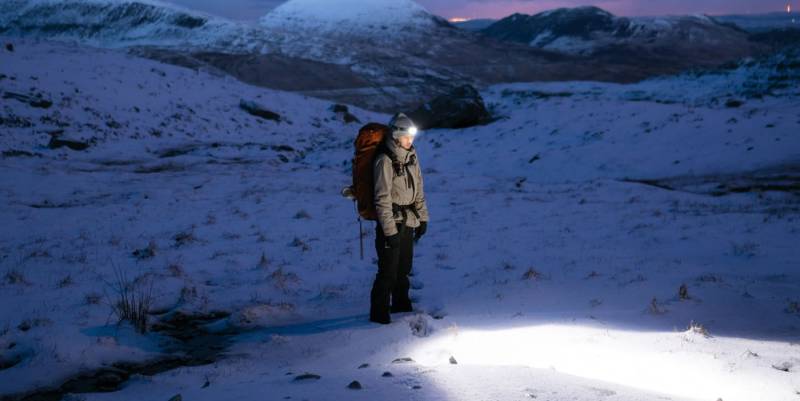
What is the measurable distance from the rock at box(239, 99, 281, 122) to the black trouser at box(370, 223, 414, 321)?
A: 103 ft

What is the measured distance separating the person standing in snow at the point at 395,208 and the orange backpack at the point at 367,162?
0.08 meters

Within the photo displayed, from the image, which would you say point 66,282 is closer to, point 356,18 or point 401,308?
point 401,308

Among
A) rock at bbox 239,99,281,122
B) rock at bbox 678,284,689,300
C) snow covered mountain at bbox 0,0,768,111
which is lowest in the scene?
rock at bbox 678,284,689,300

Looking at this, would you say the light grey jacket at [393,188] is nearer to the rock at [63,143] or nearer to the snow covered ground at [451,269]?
the snow covered ground at [451,269]

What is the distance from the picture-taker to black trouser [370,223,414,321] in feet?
19.0

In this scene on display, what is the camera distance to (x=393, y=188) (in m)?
5.68

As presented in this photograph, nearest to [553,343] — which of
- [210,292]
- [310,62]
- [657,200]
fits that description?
[210,292]

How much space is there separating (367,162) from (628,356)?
3.02 m

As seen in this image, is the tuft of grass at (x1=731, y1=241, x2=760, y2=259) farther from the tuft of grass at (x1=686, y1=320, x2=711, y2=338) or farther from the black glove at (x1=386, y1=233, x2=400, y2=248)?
the black glove at (x1=386, y1=233, x2=400, y2=248)

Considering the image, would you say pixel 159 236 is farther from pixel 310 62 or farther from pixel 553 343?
pixel 310 62

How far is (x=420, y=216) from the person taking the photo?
19.7ft

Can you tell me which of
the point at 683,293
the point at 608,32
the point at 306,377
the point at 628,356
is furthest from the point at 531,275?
the point at 608,32

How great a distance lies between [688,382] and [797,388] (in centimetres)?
66

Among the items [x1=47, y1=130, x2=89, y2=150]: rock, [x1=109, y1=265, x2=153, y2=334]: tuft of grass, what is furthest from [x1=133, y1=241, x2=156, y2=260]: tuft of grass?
[x1=47, y1=130, x2=89, y2=150]: rock
